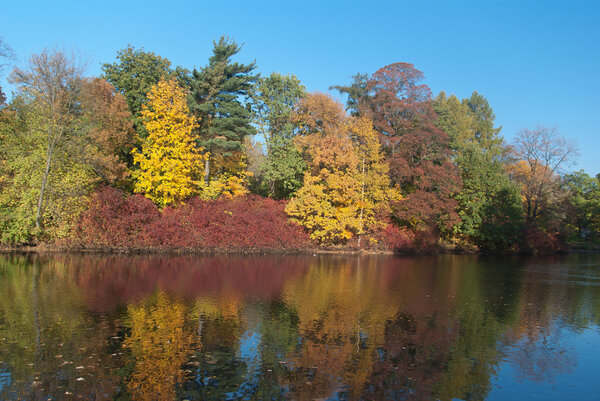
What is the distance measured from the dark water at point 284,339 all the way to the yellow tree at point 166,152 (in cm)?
1350

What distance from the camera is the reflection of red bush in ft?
96.9

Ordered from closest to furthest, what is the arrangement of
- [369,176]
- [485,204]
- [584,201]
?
[369,176], [485,204], [584,201]

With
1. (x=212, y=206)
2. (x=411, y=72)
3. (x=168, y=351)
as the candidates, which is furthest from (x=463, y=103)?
(x=168, y=351)

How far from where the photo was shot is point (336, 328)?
1159 cm

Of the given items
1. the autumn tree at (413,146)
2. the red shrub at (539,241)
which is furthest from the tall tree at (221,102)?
the red shrub at (539,241)

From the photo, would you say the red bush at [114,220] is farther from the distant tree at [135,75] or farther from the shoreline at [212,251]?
the distant tree at [135,75]

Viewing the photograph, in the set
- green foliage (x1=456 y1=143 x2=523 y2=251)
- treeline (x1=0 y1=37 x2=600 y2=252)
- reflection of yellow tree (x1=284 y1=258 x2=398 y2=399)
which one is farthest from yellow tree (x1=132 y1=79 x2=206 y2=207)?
green foliage (x1=456 y1=143 x2=523 y2=251)

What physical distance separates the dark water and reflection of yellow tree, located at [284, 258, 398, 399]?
0.05 metres

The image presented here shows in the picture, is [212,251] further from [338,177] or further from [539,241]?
[539,241]

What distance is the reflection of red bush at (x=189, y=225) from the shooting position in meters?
29.5

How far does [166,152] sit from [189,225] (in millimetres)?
6257

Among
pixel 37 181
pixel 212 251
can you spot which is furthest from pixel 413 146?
pixel 37 181

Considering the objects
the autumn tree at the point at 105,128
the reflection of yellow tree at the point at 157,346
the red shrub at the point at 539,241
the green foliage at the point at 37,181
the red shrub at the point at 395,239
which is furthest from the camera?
the red shrub at the point at 539,241

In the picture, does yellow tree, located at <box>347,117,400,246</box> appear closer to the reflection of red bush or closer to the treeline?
the treeline
